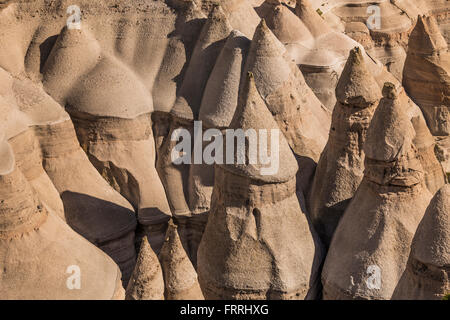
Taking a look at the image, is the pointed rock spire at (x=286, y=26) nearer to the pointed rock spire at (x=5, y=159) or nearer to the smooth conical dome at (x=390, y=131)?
the smooth conical dome at (x=390, y=131)

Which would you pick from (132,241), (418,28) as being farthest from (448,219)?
(418,28)

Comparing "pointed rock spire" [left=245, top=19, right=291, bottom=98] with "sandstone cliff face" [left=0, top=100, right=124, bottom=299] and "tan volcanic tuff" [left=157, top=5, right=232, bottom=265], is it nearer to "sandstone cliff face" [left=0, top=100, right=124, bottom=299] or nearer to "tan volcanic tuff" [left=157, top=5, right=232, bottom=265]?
"tan volcanic tuff" [left=157, top=5, right=232, bottom=265]

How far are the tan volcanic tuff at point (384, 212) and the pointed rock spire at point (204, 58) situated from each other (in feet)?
20.5

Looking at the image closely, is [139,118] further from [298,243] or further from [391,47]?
[391,47]

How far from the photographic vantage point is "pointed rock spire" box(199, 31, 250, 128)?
18.4 m

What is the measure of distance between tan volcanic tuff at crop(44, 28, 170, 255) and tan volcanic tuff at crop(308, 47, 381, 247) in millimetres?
4420

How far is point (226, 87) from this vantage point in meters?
18.5

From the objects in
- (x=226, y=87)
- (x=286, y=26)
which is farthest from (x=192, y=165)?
(x=286, y=26)

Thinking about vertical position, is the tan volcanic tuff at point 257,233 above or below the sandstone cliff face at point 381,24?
above

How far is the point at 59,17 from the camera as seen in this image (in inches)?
811

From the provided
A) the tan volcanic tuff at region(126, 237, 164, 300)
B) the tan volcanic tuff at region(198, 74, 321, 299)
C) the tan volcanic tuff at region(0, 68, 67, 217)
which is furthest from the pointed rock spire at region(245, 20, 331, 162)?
the tan volcanic tuff at region(126, 237, 164, 300)

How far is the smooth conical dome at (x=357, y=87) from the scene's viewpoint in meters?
15.3
